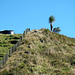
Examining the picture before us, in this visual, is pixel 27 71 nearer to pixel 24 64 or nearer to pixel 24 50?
pixel 24 64

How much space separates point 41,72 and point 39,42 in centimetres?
1385

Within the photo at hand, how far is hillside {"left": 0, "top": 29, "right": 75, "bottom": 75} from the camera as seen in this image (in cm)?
3259

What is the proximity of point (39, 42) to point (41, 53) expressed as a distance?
547 cm

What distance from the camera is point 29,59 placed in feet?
117

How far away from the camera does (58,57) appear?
131 feet

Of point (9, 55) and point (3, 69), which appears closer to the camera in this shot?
point (3, 69)

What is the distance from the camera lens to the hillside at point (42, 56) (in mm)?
32594

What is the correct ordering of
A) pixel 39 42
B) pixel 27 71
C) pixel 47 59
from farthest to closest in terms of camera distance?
pixel 39 42
pixel 47 59
pixel 27 71

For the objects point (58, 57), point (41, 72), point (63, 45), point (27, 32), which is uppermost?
point (27, 32)

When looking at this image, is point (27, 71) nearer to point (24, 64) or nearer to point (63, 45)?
point (24, 64)

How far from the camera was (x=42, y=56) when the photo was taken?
38969 mm

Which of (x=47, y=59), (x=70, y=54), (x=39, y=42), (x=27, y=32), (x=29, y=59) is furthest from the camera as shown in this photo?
(x=27, y=32)

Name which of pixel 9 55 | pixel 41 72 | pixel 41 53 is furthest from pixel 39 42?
pixel 41 72

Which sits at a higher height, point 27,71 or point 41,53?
point 41,53
